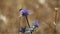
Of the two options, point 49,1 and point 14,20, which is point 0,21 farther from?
point 49,1

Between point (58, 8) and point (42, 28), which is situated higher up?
point (58, 8)

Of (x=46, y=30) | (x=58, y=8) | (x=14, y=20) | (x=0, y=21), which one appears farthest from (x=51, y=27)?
(x=0, y=21)

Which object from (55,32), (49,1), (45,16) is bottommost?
(55,32)

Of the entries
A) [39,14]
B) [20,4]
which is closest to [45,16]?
[39,14]

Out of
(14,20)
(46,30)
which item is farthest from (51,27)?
(14,20)

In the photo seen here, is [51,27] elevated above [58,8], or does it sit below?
below

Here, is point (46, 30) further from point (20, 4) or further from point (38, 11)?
point (20, 4)
